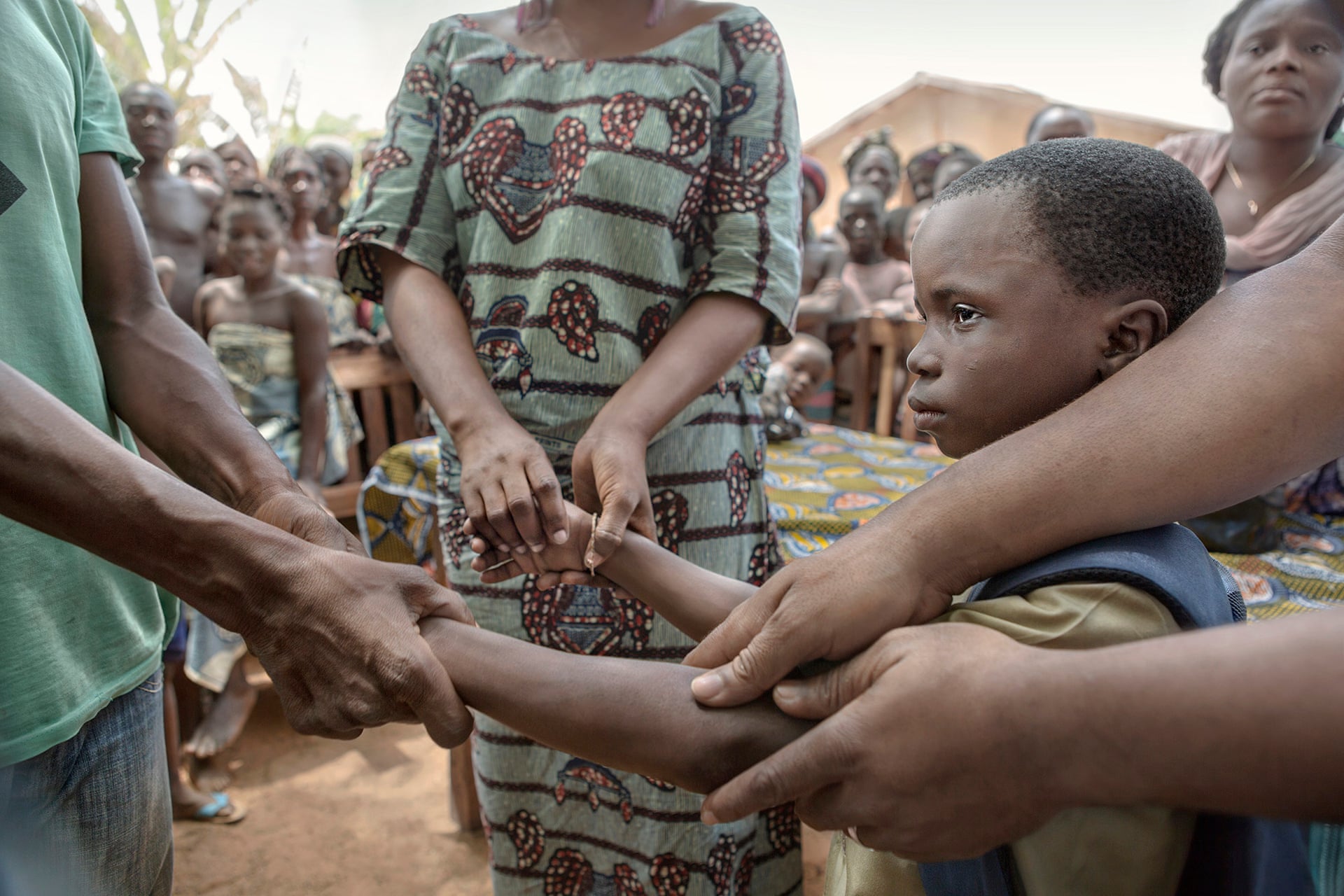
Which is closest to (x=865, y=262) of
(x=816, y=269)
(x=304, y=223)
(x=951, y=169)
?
(x=816, y=269)

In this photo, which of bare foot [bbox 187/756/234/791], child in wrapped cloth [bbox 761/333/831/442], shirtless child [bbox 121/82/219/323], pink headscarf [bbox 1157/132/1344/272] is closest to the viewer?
pink headscarf [bbox 1157/132/1344/272]

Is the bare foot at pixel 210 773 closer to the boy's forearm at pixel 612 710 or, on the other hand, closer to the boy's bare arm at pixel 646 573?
the boy's bare arm at pixel 646 573

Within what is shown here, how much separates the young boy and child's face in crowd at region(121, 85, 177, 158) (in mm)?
5298

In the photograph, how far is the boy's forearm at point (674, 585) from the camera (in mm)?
1246

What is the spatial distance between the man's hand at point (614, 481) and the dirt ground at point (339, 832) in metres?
1.71

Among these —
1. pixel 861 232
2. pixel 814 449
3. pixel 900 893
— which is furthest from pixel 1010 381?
pixel 861 232

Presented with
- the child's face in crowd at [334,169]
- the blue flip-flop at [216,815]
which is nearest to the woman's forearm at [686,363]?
the blue flip-flop at [216,815]

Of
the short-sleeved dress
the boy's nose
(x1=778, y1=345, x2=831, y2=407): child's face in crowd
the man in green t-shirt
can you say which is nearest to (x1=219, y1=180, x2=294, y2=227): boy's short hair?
(x1=778, y1=345, x2=831, y2=407): child's face in crowd

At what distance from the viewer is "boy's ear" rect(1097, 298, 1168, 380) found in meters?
0.87

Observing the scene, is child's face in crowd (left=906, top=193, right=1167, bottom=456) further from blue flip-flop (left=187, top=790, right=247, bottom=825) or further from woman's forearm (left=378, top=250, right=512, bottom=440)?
blue flip-flop (left=187, top=790, right=247, bottom=825)

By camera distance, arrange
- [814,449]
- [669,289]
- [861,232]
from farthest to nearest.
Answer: [861,232] < [814,449] < [669,289]

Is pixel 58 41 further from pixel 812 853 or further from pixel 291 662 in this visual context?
pixel 812 853

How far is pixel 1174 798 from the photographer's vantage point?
23.4 inches

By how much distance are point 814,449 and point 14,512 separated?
2.45 m
